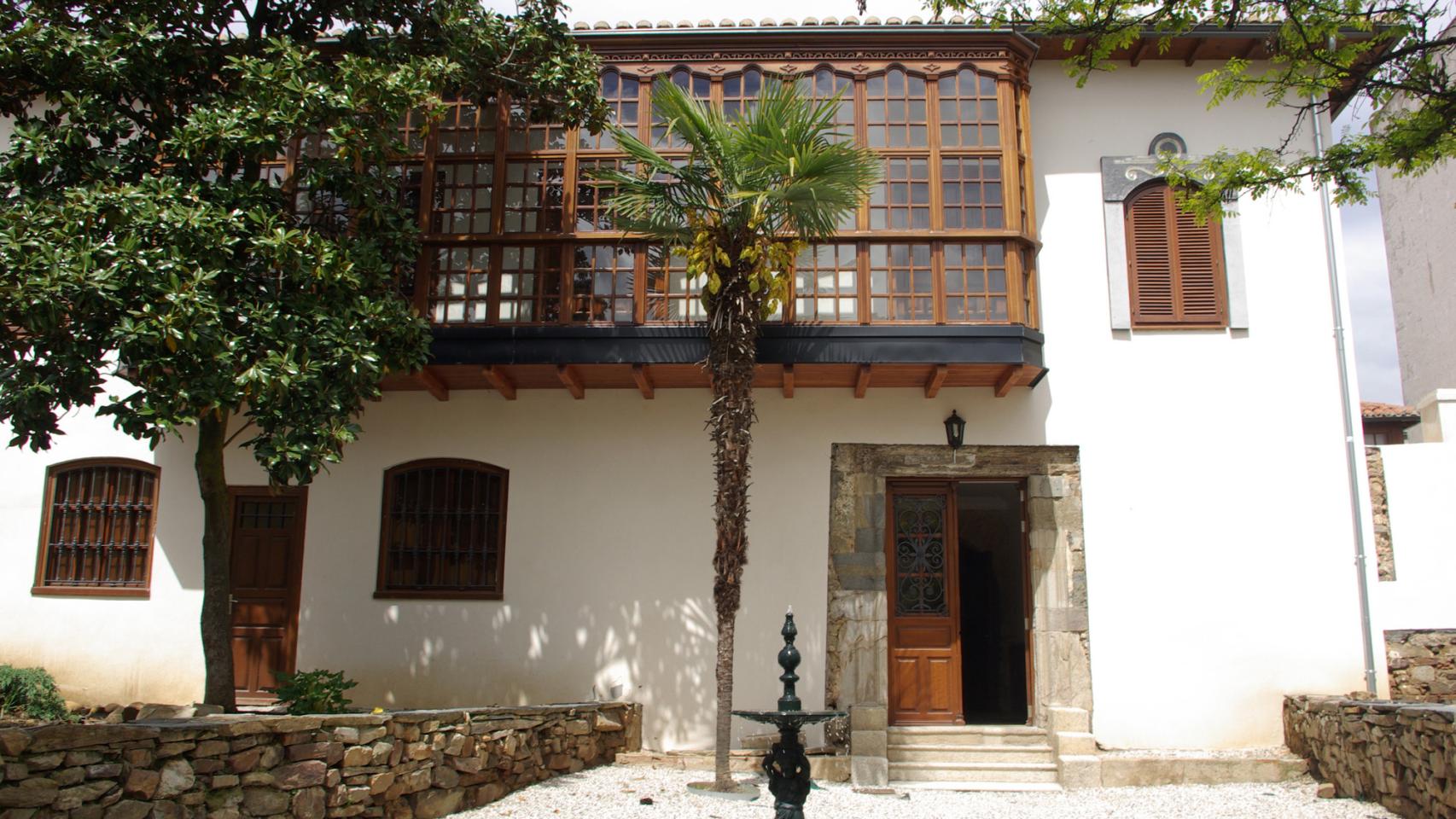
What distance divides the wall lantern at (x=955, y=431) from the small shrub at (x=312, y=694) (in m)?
5.41

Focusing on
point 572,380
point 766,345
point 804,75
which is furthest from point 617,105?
point 766,345

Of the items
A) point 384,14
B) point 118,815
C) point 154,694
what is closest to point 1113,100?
point 384,14

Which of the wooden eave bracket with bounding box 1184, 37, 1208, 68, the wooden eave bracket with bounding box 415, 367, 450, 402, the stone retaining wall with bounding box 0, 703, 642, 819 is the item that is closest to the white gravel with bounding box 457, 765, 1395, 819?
the stone retaining wall with bounding box 0, 703, 642, 819

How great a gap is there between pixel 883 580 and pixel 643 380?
275 centimetres

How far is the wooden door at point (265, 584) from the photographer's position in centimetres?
954

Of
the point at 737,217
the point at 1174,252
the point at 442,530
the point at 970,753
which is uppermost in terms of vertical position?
the point at 1174,252

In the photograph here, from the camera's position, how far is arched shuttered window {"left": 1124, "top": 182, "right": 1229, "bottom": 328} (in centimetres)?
966

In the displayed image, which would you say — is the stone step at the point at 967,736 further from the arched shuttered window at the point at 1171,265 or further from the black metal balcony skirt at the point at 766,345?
the arched shuttered window at the point at 1171,265

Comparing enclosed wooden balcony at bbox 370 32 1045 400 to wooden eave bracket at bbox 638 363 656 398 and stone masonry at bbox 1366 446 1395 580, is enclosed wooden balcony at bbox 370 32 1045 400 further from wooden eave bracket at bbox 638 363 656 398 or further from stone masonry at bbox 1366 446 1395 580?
stone masonry at bbox 1366 446 1395 580

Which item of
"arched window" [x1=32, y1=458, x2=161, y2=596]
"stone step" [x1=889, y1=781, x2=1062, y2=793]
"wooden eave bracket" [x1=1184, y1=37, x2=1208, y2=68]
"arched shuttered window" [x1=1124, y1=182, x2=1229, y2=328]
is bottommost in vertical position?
"stone step" [x1=889, y1=781, x2=1062, y2=793]

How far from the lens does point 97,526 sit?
388 inches

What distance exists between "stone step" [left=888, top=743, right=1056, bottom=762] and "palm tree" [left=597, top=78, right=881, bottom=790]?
72.8 inches

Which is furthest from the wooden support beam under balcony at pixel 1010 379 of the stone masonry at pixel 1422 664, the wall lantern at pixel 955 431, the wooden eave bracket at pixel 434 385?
the wooden eave bracket at pixel 434 385

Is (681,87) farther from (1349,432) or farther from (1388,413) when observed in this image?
(1388,413)
